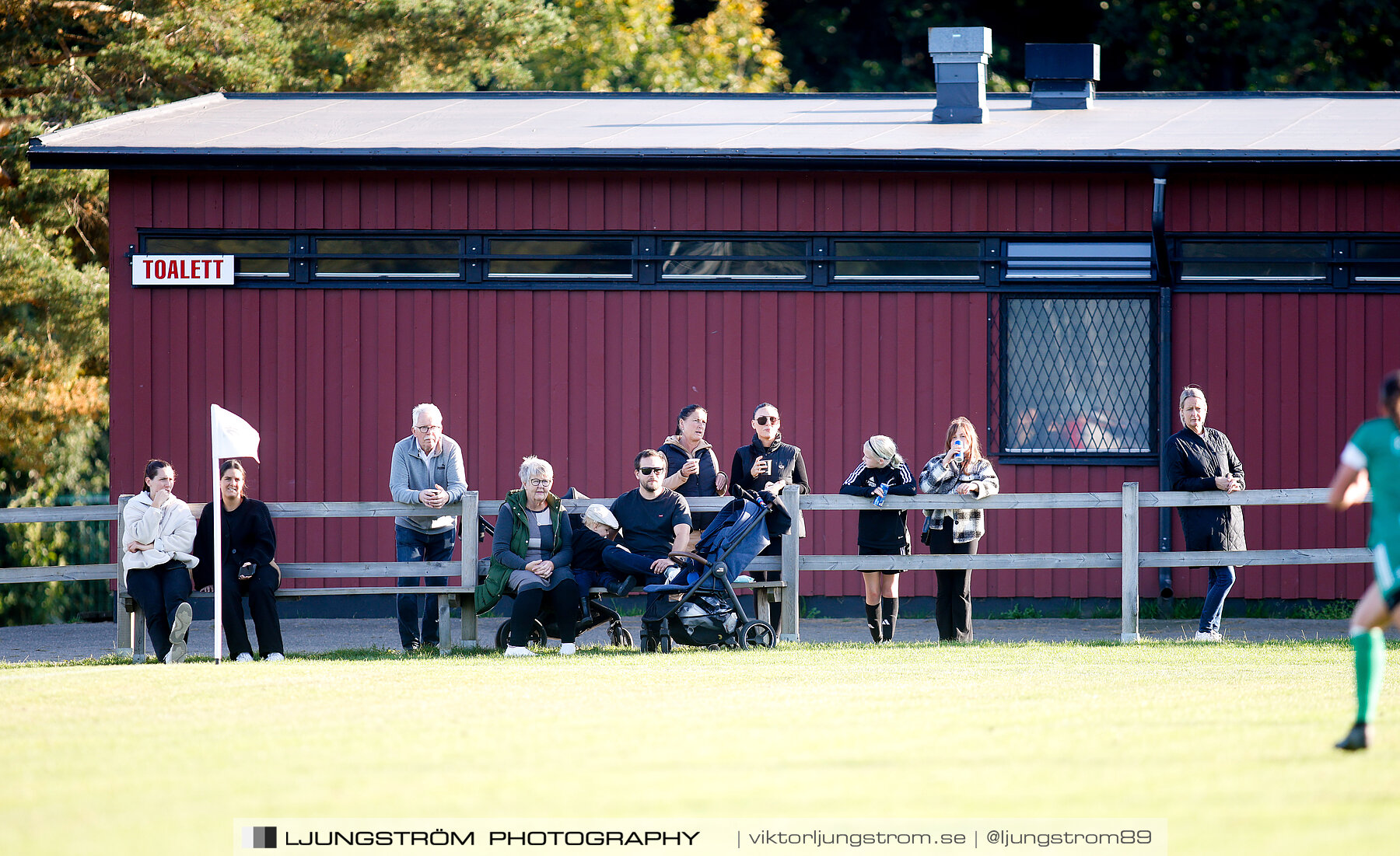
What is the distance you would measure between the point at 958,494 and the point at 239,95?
9027 millimetres

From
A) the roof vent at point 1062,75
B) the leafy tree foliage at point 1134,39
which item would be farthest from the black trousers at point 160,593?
the leafy tree foliage at point 1134,39

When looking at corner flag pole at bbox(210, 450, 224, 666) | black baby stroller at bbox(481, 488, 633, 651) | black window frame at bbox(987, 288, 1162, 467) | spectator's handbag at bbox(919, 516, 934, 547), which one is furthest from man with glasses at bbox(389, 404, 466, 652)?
black window frame at bbox(987, 288, 1162, 467)

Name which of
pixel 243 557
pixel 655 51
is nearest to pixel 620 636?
pixel 243 557

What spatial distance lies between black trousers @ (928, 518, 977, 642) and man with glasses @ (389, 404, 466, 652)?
10.9ft

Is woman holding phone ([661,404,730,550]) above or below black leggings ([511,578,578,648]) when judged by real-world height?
above

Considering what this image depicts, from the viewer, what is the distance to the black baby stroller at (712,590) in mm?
10086

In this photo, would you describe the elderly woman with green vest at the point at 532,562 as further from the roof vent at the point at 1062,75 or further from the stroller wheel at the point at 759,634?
the roof vent at the point at 1062,75

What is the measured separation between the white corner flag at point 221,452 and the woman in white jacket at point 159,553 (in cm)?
22

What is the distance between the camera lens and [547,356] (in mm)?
12914

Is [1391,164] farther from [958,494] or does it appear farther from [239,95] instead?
[239,95]

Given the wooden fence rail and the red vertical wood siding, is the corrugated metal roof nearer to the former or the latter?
the red vertical wood siding

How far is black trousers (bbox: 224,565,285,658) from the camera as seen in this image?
32.9 feet

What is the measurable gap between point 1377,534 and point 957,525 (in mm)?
4559

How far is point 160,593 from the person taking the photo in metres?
10.1
